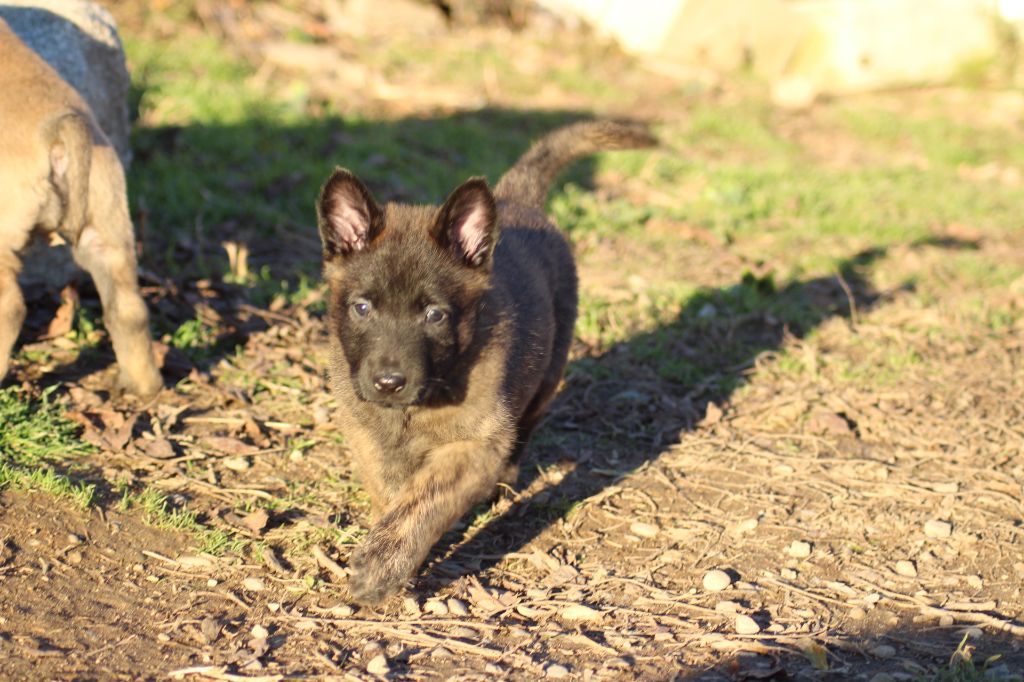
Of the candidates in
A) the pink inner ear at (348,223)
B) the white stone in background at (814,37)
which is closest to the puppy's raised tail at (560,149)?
the pink inner ear at (348,223)

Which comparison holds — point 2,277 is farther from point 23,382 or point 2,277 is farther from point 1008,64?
point 1008,64

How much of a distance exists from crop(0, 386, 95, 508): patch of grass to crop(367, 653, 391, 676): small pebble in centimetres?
145

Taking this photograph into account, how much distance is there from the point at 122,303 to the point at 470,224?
198cm

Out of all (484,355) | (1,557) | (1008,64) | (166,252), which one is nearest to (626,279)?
(166,252)

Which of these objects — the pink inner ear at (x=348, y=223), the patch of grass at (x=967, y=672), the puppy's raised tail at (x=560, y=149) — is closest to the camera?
the patch of grass at (x=967, y=672)

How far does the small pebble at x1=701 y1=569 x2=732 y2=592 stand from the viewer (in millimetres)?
4430

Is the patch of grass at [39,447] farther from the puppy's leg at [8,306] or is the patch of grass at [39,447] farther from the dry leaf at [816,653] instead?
the dry leaf at [816,653]

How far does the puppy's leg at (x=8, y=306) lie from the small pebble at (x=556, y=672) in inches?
112

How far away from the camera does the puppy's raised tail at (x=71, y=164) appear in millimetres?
5008

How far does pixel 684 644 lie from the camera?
3.98 metres

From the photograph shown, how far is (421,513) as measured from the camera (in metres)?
4.14

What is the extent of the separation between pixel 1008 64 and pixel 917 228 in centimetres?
658

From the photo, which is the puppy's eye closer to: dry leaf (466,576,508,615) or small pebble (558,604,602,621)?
dry leaf (466,576,508,615)

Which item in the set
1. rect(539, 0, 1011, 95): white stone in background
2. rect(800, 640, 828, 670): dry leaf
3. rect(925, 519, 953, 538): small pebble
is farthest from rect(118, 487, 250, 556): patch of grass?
rect(539, 0, 1011, 95): white stone in background
